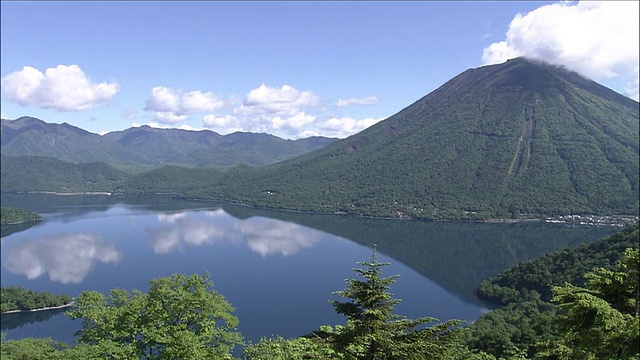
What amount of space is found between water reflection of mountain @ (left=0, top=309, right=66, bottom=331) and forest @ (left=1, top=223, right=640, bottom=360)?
149ft

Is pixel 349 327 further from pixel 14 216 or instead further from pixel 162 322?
pixel 14 216

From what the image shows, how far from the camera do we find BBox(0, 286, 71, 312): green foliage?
71.1m

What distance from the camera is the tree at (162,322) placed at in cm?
1719

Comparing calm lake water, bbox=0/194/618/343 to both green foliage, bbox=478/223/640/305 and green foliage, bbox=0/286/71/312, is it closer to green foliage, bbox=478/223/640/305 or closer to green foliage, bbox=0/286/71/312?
green foliage, bbox=0/286/71/312

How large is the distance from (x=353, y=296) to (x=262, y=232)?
135718mm

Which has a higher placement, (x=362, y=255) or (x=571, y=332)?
(x=571, y=332)

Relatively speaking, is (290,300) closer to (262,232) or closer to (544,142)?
(262,232)

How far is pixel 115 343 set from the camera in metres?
17.6

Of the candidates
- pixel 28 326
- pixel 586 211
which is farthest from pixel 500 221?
pixel 28 326

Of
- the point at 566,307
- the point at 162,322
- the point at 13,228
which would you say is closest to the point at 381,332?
the point at 566,307

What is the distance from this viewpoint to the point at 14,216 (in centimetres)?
15612

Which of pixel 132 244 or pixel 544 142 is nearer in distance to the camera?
pixel 132 244

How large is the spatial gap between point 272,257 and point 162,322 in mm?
93672

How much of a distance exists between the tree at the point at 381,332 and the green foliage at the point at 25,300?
79560 millimetres
